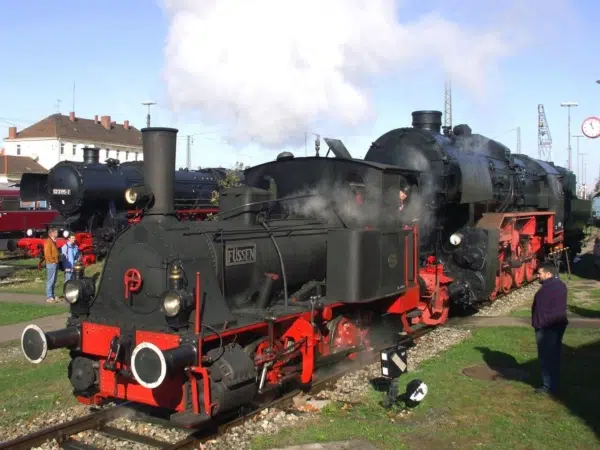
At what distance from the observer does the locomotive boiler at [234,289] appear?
573 centimetres

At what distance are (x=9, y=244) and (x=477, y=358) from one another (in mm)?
18716

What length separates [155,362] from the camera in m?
5.31

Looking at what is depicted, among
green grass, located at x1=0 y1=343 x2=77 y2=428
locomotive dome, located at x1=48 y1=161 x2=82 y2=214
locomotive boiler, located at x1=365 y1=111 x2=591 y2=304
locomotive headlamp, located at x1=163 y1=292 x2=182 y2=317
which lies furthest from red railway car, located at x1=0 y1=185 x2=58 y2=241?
locomotive headlamp, located at x1=163 y1=292 x2=182 y2=317

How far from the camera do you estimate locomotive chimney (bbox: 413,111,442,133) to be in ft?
43.8

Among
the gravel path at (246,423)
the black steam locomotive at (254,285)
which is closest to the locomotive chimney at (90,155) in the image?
the black steam locomotive at (254,285)

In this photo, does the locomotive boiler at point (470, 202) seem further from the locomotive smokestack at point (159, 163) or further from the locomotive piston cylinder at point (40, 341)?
the locomotive piston cylinder at point (40, 341)

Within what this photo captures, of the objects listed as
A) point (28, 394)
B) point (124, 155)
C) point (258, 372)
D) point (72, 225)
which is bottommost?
point (28, 394)

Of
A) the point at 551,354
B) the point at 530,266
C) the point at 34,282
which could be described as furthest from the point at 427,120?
the point at 34,282

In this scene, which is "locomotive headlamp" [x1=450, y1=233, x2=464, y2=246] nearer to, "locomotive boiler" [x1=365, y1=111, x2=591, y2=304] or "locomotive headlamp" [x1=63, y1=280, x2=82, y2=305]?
"locomotive boiler" [x1=365, y1=111, x2=591, y2=304]

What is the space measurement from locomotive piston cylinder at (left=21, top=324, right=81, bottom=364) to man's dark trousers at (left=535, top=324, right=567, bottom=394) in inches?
203

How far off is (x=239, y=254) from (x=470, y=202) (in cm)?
638

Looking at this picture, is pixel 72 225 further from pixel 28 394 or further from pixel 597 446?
pixel 597 446

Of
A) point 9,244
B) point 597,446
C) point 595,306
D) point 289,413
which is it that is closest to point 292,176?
point 289,413

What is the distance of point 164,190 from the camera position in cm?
635
